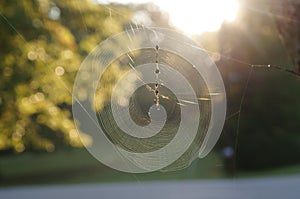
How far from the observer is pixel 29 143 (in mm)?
5285

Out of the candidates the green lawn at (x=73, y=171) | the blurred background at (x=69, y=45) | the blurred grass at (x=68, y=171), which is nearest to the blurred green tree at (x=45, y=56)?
the blurred background at (x=69, y=45)

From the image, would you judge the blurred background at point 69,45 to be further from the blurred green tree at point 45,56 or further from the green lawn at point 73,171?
the green lawn at point 73,171

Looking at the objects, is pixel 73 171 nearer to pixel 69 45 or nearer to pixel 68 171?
pixel 68 171

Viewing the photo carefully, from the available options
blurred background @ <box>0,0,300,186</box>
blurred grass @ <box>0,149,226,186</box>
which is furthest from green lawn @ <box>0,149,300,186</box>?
blurred background @ <box>0,0,300,186</box>

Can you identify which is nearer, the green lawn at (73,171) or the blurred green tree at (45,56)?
the blurred green tree at (45,56)

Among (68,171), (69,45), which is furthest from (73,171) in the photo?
(69,45)

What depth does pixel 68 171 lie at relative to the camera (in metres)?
18.5

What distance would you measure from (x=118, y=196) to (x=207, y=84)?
9182 millimetres

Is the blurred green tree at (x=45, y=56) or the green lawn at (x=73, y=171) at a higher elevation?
the green lawn at (x=73, y=171)

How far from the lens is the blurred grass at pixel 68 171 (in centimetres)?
1576

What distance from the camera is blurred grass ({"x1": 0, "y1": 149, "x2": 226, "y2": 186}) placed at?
15.8 metres

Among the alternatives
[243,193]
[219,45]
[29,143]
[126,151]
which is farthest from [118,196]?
[126,151]

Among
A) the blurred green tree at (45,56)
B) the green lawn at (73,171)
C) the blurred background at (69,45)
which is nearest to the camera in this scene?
the blurred background at (69,45)

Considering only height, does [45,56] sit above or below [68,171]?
below
